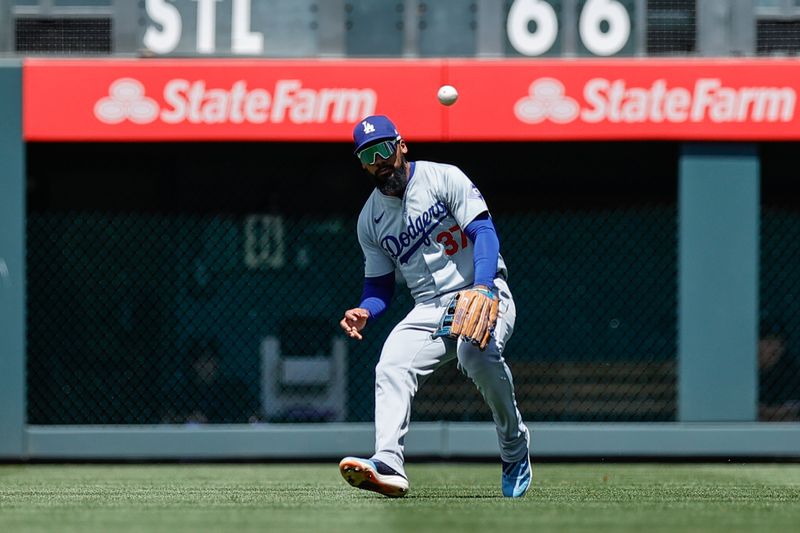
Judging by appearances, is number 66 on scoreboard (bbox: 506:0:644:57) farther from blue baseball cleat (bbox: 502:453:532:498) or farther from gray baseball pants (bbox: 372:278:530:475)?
blue baseball cleat (bbox: 502:453:532:498)

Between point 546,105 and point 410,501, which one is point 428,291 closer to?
point 410,501

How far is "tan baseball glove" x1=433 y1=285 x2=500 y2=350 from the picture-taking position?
251 inches

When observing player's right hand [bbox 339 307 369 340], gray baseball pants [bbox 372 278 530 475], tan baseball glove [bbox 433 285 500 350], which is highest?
tan baseball glove [bbox 433 285 500 350]

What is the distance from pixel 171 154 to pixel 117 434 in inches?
89.9

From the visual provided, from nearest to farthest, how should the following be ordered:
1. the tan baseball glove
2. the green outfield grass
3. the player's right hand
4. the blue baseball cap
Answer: the green outfield grass → the tan baseball glove → the blue baseball cap → the player's right hand

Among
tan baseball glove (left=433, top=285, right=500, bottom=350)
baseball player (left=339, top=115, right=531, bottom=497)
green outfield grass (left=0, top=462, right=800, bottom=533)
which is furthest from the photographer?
baseball player (left=339, top=115, right=531, bottom=497)

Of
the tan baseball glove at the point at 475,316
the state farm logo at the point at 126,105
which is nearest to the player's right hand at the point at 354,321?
the tan baseball glove at the point at 475,316

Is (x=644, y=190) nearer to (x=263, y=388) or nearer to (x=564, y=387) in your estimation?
(x=564, y=387)

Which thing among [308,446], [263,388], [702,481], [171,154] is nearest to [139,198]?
[171,154]

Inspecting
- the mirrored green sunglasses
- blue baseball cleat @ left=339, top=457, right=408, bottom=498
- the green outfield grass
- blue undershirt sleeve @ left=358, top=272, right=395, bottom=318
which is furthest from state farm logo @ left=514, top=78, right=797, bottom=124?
blue baseball cleat @ left=339, top=457, right=408, bottom=498

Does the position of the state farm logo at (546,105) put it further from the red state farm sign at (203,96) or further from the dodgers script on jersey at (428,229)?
the dodgers script on jersey at (428,229)

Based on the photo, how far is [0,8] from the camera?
35.4 ft

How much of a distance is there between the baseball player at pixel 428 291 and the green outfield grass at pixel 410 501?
0.30 m

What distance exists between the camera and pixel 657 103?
1066 cm
